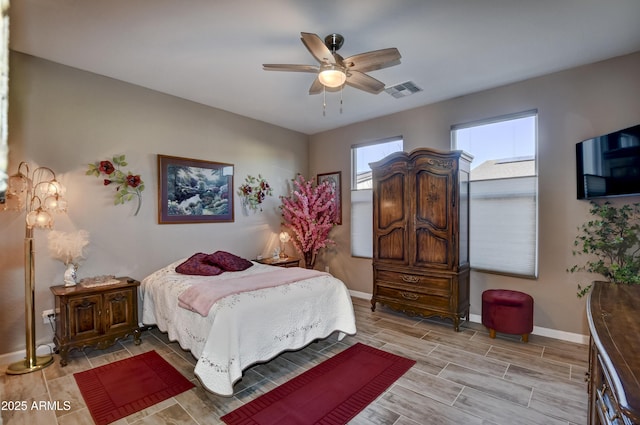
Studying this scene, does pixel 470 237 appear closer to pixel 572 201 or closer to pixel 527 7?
pixel 572 201

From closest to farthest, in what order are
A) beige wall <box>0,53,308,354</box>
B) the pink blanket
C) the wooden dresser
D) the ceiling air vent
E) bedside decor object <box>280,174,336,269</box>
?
the wooden dresser < the pink blanket < beige wall <box>0,53,308,354</box> < the ceiling air vent < bedside decor object <box>280,174,336,269</box>

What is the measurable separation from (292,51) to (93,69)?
7.21ft

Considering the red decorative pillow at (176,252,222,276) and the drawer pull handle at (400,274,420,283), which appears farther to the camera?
the drawer pull handle at (400,274,420,283)

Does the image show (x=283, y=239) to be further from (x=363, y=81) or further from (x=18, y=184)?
Answer: (x=18, y=184)

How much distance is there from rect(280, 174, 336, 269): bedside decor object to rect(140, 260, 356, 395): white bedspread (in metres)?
1.59

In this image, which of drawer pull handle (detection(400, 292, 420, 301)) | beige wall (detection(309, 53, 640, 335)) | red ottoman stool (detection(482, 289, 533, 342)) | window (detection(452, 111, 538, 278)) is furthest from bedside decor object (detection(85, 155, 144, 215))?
red ottoman stool (detection(482, 289, 533, 342))

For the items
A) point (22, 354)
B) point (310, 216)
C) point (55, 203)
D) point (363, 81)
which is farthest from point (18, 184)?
point (310, 216)

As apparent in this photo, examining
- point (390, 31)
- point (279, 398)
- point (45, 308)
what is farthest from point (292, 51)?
point (45, 308)

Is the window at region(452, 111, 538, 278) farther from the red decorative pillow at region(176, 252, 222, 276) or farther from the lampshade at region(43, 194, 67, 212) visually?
the lampshade at region(43, 194, 67, 212)

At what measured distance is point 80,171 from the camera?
135 inches

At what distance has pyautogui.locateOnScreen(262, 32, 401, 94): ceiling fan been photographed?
242cm

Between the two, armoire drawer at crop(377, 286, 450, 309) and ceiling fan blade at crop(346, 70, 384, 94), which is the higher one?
ceiling fan blade at crop(346, 70, 384, 94)

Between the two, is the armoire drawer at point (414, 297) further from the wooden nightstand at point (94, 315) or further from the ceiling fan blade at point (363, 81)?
the wooden nightstand at point (94, 315)

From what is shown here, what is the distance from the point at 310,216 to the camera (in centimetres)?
515
